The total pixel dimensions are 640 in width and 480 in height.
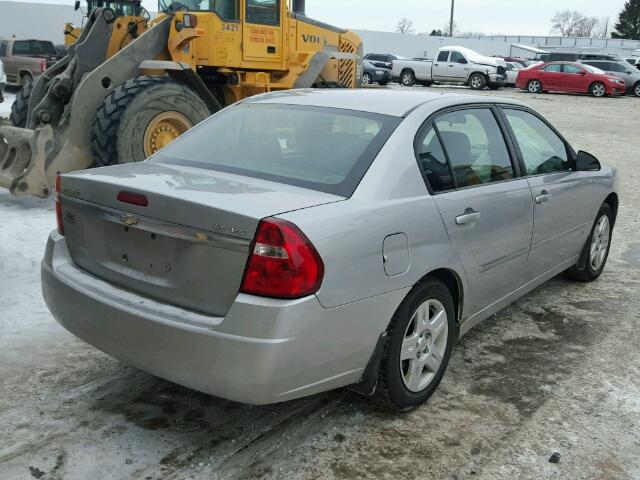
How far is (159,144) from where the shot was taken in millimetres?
7746

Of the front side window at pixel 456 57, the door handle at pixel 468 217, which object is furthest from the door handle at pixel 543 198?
the front side window at pixel 456 57

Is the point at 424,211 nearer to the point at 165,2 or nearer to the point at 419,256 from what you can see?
the point at 419,256

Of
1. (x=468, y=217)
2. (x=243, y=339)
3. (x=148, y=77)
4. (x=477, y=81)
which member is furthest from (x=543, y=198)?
(x=477, y=81)

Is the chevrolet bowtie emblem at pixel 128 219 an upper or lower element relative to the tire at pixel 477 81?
lower

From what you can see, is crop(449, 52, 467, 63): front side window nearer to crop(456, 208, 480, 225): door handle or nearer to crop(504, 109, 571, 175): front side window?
crop(504, 109, 571, 175): front side window

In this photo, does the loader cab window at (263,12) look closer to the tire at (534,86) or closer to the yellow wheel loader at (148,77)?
the yellow wheel loader at (148,77)

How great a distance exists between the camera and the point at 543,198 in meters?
4.41

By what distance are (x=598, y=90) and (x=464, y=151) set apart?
29.2 meters

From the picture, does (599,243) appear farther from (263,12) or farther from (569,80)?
(569,80)

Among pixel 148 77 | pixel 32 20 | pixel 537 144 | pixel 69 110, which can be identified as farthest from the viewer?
pixel 32 20

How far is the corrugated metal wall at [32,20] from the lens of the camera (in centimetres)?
3900

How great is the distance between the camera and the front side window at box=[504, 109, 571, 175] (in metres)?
4.48

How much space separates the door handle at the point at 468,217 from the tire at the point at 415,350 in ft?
1.17

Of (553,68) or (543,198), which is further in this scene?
(553,68)
